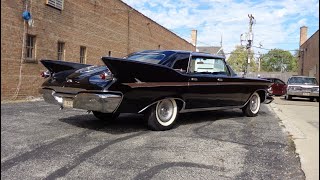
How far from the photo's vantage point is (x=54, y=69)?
7.17 m

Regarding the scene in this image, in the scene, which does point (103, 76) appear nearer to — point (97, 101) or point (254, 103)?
point (97, 101)

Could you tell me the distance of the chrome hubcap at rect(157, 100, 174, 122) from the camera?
7.29 metres

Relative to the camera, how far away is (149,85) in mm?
6766

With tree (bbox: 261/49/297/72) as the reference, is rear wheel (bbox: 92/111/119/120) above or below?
below

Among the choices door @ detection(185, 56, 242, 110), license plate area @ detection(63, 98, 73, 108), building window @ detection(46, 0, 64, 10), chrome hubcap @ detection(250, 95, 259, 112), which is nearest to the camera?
license plate area @ detection(63, 98, 73, 108)

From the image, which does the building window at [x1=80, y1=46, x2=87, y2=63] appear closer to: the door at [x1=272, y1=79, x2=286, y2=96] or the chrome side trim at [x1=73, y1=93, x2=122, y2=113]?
the door at [x1=272, y1=79, x2=286, y2=96]

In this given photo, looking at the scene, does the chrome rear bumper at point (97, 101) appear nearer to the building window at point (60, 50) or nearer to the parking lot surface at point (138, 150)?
the parking lot surface at point (138, 150)

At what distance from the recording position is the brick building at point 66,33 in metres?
12.5

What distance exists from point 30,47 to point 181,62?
7437 millimetres

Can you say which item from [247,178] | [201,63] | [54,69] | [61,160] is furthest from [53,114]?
[247,178]

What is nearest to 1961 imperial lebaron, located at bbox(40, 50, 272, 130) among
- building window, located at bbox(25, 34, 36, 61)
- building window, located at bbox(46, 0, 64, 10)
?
building window, located at bbox(25, 34, 36, 61)

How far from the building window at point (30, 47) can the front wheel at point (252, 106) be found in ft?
23.9

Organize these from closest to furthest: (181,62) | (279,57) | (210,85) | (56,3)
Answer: (279,57) < (181,62) < (210,85) < (56,3)

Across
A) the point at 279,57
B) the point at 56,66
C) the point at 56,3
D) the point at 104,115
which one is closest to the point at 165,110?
the point at 104,115
